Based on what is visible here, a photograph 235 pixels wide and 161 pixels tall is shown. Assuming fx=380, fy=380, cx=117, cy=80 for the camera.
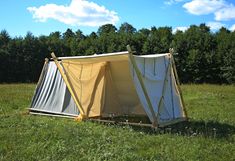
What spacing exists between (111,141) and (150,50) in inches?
1201

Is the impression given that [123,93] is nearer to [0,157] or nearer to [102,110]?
[102,110]

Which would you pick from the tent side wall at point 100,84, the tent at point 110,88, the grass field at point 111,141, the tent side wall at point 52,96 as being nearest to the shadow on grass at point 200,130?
the grass field at point 111,141

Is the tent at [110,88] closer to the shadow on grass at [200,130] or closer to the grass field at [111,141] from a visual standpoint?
the shadow on grass at [200,130]

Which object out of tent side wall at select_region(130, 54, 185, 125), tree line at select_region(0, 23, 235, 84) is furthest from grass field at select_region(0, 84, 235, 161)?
tree line at select_region(0, 23, 235, 84)

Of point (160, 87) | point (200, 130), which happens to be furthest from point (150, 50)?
point (200, 130)

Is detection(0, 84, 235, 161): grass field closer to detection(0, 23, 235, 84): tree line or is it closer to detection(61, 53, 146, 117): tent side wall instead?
detection(61, 53, 146, 117): tent side wall

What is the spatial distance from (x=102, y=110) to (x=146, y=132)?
3.46 meters

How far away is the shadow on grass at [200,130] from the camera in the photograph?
9016mm

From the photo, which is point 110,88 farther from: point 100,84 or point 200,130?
point 200,130

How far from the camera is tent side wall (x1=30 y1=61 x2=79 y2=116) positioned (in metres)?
12.5

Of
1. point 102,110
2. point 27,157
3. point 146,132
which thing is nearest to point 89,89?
point 102,110

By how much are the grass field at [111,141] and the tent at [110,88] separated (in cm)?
85

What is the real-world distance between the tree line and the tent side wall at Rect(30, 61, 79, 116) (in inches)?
910

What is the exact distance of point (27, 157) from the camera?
6.77 meters
